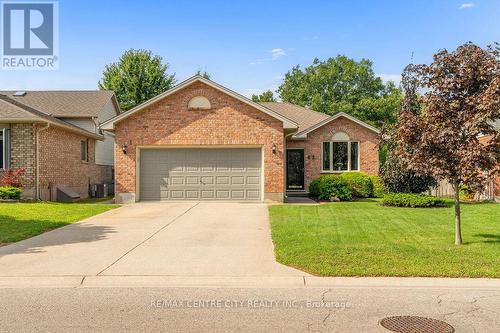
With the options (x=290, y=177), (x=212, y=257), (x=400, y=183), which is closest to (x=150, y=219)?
(x=212, y=257)

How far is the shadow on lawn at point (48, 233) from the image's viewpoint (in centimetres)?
1008

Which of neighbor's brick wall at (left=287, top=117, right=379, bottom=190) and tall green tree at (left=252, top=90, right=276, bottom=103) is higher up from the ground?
tall green tree at (left=252, top=90, right=276, bottom=103)

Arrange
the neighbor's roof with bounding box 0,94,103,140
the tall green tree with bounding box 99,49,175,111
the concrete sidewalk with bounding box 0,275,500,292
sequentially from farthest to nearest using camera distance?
the tall green tree with bounding box 99,49,175,111
the neighbor's roof with bounding box 0,94,103,140
the concrete sidewalk with bounding box 0,275,500,292

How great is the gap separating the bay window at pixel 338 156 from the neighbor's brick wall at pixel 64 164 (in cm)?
1297

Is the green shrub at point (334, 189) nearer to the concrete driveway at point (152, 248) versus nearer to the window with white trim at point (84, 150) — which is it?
the concrete driveway at point (152, 248)

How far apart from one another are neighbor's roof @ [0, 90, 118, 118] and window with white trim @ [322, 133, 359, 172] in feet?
43.8

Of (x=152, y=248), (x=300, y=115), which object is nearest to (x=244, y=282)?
(x=152, y=248)

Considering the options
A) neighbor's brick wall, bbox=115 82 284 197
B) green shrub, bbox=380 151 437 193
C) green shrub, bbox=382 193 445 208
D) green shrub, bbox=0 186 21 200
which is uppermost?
neighbor's brick wall, bbox=115 82 284 197

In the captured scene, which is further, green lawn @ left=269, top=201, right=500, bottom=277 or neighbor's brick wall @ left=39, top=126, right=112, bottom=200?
neighbor's brick wall @ left=39, top=126, right=112, bottom=200

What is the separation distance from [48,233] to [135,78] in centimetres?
3654

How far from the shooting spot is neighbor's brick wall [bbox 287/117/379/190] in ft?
83.4

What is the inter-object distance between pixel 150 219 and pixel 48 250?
4.92 meters

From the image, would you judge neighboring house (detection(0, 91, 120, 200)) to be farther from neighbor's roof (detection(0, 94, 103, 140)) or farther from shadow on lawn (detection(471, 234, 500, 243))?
shadow on lawn (detection(471, 234, 500, 243))

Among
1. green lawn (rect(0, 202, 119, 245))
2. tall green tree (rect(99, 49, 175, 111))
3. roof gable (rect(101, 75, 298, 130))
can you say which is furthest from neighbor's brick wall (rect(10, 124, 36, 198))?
tall green tree (rect(99, 49, 175, 111))
